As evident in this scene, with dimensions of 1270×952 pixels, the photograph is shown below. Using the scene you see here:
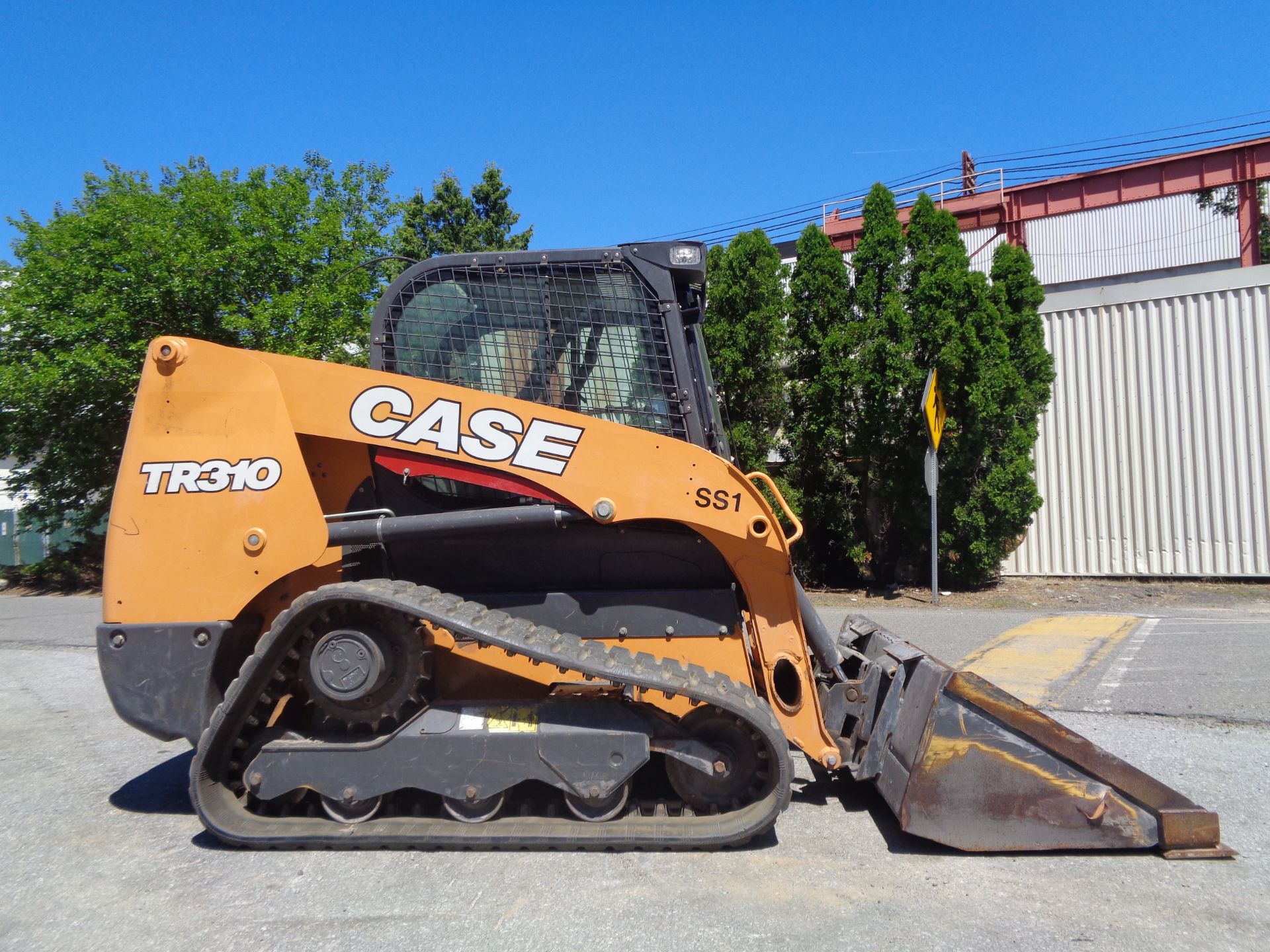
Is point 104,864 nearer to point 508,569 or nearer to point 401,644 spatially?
point 401,644

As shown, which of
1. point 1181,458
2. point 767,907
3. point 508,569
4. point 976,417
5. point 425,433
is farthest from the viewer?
point 1181,458

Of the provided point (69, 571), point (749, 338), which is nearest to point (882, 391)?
point (749, 338)

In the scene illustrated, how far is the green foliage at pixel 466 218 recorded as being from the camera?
26.8 m

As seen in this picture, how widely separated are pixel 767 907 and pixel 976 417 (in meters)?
10.6

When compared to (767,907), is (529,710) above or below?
above

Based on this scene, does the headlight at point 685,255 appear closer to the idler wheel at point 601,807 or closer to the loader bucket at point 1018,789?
the loader bucket at point 1018,789

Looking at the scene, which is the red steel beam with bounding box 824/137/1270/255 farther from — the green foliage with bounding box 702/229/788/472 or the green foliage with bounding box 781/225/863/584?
the green foliage with bounding box 702/229/788/472

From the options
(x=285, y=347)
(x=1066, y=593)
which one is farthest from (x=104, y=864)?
(x=1066, y=593)

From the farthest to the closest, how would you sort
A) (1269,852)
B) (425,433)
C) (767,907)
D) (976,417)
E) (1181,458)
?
(1181,458)
(976,417)
(425,433)
(1269,852)
(767,907)

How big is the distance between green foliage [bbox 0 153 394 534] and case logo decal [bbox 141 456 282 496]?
1021 cm

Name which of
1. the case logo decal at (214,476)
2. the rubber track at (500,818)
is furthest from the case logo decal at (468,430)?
the rubber track at (500,818)

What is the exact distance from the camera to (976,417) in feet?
42.4

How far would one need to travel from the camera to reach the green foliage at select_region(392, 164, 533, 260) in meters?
26.8

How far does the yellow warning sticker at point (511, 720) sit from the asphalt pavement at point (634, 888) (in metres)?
0.52
